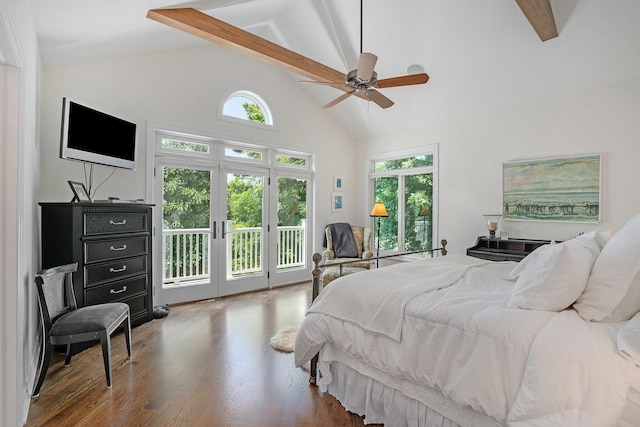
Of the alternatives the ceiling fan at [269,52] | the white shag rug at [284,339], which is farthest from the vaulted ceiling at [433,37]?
the white shag rug at [284,339]

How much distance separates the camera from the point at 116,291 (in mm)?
3195

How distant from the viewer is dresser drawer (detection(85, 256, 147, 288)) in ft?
9.65

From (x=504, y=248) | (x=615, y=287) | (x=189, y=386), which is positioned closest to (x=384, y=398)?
(x=615, y=287)

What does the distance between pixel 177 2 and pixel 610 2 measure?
3.64 metres

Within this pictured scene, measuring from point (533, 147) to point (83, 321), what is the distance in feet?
15.9

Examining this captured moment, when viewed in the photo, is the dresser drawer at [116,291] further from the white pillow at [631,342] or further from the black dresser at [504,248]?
the black dresser at [504,248]

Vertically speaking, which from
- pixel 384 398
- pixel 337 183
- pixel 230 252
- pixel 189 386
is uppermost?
pixel 337 183

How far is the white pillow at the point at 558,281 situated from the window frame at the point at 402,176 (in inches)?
137

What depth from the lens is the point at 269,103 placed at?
507 cm

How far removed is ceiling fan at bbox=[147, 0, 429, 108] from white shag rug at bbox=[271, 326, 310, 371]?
2467 millimetres

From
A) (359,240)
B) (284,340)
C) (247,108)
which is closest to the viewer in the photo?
(284,340)

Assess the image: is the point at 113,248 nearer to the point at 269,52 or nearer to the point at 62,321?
the point at 62,321

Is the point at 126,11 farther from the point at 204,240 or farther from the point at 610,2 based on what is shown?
the point at 610,2

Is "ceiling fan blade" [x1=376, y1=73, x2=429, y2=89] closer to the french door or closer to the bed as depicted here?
the bed
